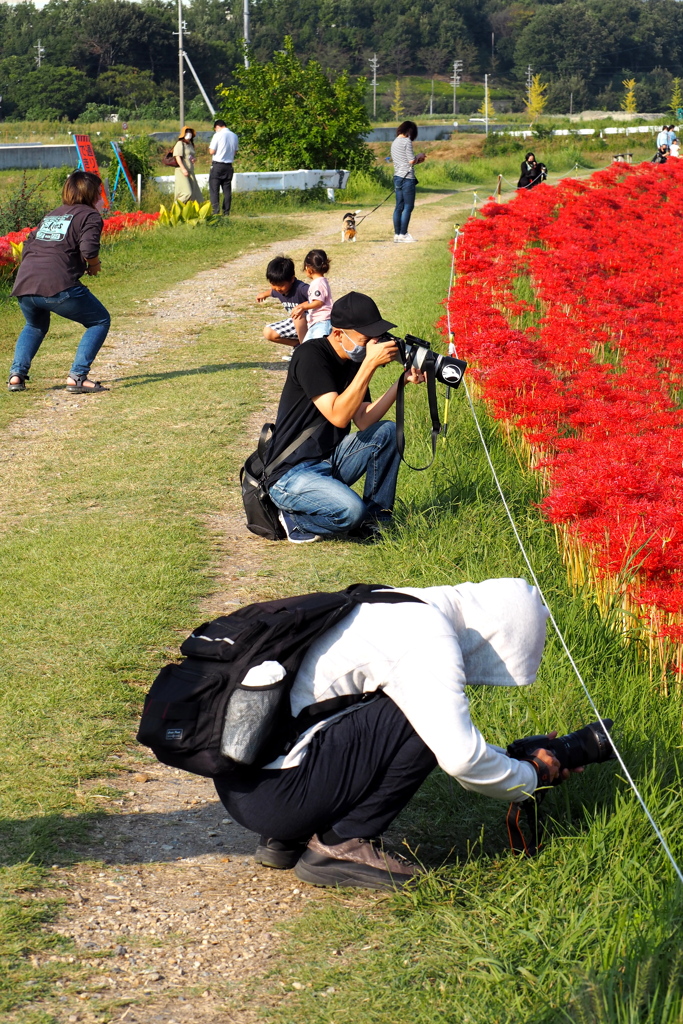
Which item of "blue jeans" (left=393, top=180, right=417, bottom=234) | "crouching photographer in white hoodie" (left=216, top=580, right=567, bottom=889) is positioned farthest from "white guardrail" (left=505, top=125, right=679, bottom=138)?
"crouching photographer in white hoodie" (left=216, top=580, right=567, bottom=889)

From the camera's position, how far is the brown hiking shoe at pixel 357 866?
9.84 feet

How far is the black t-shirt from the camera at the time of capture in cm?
507

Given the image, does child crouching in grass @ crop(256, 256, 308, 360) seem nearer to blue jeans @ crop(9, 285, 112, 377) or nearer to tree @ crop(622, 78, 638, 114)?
blue jeans @ crop(9, 285, 112, 377)

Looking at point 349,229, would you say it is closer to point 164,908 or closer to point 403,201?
point 403,201

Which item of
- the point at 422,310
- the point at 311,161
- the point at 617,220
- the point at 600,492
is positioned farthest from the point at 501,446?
the point at 311,161

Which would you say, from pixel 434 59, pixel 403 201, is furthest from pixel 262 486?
pixel 434 59

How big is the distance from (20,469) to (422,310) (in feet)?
17.7

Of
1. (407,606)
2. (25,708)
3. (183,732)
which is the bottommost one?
(25,708)

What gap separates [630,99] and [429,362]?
11328 cm

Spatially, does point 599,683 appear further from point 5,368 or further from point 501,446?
point 5,368

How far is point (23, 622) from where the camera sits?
4691 millimetres

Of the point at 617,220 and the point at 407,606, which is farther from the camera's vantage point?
the point at 617,220

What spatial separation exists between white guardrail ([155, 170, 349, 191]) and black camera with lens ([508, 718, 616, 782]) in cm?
1931

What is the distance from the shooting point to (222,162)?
60.6 ft
